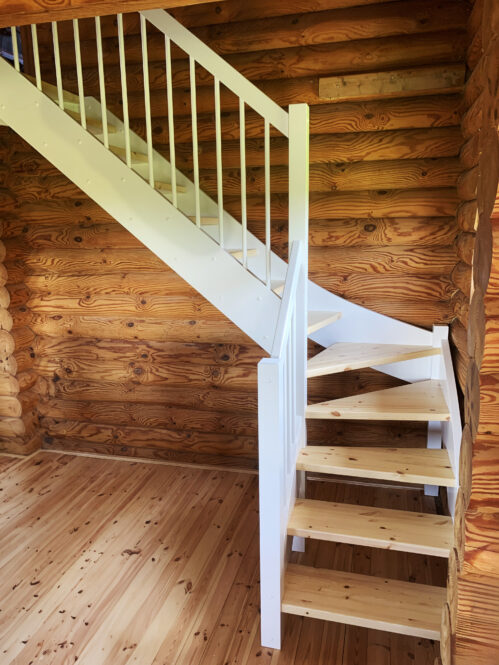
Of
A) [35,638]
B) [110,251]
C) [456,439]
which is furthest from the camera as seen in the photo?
[110,251]

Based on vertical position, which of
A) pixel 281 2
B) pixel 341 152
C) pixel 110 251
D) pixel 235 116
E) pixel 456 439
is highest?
pixel 281 2

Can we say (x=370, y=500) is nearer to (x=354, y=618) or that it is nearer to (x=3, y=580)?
(x=354, y=618)

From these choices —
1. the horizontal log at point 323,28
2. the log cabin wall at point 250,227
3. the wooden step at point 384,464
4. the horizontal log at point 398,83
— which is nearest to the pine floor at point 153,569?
the log cabin wall at point 250,227

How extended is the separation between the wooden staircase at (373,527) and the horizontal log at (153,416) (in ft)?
3.47

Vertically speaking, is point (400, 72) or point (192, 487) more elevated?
point (400, 72)

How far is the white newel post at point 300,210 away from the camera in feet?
7.14

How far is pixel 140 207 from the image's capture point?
2.40m

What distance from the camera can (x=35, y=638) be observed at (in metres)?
2.09

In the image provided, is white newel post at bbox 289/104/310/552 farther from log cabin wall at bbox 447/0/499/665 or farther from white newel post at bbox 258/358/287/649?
log cabin wall at bbox 447/0/499/665

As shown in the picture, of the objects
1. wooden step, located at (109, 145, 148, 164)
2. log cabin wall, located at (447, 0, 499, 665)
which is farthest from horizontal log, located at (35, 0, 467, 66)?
log cabin wall, located at (447, 0, 499, 665)

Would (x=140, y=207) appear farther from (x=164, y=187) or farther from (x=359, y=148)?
(x=359, y=148)

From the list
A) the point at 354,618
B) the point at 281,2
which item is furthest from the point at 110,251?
the point at 354,618

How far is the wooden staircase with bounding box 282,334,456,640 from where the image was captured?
1.94 metres

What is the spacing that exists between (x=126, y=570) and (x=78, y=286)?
196 centimetres
